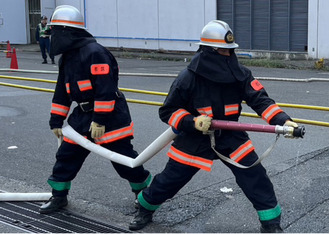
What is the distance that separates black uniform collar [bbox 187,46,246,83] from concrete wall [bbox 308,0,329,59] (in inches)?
696

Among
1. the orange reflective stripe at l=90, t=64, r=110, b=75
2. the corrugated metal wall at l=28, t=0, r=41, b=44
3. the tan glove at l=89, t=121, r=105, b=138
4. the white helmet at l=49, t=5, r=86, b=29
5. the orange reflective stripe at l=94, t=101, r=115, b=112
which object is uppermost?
the corrugated metal wall at l=28, t=0, r=41, b=44

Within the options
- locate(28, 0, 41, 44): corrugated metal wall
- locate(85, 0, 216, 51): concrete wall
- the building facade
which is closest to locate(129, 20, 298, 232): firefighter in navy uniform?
the building facade

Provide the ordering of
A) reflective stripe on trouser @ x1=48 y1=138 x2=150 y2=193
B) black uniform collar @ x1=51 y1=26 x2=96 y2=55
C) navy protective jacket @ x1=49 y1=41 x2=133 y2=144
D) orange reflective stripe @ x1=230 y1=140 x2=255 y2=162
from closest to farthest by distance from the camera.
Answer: orange reflective stripe @ x1=230 y1=140 x2=255 y2=162
navy protective jacket @ x1=49 y1=41 x2=133 y2=144
black uniform collar @ x1=51 y1=26 x2=96 y2=55
reflective stripe on trouser @ x1=48 y1=138 x2=150 y2=193

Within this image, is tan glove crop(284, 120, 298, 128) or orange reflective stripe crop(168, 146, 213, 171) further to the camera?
orange reflective stripe crop(168, 146, 213, 171)

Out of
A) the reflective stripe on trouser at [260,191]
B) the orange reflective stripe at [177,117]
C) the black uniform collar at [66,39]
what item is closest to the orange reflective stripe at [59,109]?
the black uniform collar at [66,39]

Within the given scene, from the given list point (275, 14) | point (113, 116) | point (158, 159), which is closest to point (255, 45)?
point (275, 14)

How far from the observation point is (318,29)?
2139 cm

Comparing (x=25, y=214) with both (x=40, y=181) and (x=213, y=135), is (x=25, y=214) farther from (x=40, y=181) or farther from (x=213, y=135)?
(x=213, y=135)

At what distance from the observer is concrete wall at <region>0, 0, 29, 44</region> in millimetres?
32094

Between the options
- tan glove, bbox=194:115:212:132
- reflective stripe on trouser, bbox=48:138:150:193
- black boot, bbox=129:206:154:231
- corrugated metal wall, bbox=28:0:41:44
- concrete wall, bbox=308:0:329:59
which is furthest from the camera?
corrugated metal wall, bbox=28:0:41:44

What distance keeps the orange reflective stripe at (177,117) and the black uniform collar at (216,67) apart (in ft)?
1.05

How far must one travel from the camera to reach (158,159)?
286 inches

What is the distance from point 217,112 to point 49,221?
5.88 feet

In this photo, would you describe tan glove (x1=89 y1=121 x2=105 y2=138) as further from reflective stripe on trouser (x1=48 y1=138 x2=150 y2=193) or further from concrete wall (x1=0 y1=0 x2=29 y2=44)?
concrete wall (x1=0 y1=0 x2=29 y2=44)
